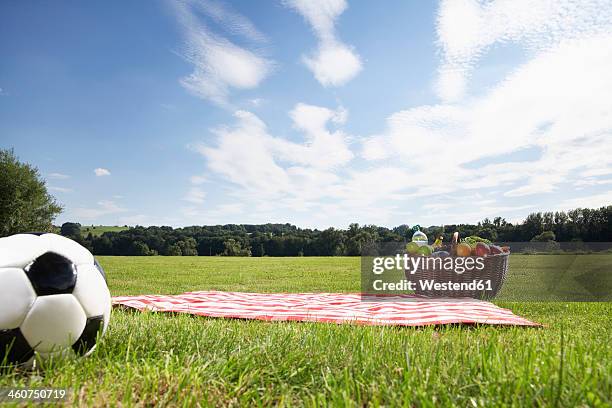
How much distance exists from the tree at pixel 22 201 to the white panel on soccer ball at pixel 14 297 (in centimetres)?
3473

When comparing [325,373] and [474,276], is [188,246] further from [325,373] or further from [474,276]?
[325,373]

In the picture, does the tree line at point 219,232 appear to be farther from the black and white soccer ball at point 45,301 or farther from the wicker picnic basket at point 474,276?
the black and white soccer ball at point 45,301

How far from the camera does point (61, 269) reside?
1.89 meters

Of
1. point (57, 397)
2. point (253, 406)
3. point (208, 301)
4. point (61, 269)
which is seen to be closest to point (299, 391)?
point (253, 406)

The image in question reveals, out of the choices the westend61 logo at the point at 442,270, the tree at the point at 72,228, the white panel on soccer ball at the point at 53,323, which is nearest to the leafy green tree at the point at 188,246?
the tree at the point at 72,228

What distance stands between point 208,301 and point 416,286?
8.85 ft

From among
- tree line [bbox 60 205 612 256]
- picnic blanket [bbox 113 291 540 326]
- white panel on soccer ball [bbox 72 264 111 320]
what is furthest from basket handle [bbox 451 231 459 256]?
tree line [bbox 60 205 612 256]

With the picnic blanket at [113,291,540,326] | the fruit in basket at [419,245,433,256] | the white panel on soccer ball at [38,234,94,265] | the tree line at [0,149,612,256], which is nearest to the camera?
the white panel on soccer ball at [38,234,94,265]

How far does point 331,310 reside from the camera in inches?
154

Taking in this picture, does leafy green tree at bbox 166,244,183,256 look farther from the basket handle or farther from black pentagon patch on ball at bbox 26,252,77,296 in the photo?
black pentagon patch on ball at bbox 26,252,77,296

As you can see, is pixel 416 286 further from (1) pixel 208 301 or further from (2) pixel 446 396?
(2) pixel 446 396

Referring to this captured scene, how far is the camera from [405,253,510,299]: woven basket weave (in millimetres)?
5383

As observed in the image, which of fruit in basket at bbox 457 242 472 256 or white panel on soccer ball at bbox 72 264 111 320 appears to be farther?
fruit in basket at bbox 457 242 472 256

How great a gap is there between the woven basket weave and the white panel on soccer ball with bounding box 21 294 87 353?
4.43m
